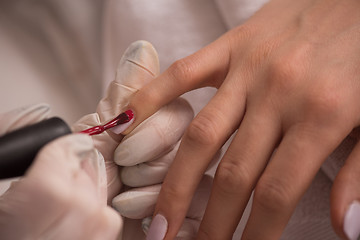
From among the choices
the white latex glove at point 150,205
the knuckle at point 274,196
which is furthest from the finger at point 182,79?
the knuckle at point 274,196

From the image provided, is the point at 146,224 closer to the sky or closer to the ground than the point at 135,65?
closer to the ground

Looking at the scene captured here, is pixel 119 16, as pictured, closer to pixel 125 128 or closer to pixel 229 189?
pixel 125 128

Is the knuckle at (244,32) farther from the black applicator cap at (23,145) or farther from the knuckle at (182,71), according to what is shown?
the black applicator cap at (23,145)

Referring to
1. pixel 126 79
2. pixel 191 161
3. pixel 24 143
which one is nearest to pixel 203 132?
pixel 191 161

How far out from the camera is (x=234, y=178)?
559 mm

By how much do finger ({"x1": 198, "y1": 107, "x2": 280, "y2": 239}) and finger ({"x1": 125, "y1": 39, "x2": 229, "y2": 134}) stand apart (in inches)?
5.2

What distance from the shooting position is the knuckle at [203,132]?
0.58 meters

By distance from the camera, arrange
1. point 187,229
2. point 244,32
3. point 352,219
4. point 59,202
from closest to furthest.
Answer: point 59,202 < point 352,219 < point 187,229 < point 244,32

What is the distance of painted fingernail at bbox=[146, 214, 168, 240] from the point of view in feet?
1.85

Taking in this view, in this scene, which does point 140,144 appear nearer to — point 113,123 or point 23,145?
point 113,123

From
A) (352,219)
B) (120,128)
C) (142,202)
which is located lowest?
(352,219)

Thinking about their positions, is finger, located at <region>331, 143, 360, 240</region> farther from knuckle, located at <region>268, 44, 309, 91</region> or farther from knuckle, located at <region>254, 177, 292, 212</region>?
knuckle, located at <region>268, 44, 309, 91</region>

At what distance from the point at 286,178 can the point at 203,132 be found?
0.46ft

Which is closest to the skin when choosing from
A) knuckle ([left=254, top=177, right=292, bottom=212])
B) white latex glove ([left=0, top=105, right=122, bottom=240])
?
knuckle ([left=254, top=177, right=292, bottom=212])
